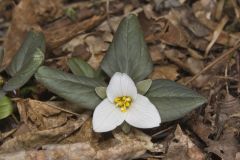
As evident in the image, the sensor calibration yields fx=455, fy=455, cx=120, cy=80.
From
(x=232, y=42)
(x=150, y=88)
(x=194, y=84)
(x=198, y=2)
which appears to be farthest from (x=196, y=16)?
(x=150, y=88)

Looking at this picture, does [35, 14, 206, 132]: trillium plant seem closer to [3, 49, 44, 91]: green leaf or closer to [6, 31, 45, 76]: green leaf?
[3, 49, 44, 91]: green leaf

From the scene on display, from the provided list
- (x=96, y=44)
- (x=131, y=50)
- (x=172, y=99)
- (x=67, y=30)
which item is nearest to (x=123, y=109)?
(x=172, y=99)

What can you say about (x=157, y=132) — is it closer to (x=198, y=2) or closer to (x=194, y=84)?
(x=194, y=84)

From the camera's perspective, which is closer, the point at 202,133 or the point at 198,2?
the point at 202,133

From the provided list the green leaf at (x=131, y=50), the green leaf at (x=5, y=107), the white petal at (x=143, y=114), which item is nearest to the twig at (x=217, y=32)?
the green leaf at (x=131, y=50)

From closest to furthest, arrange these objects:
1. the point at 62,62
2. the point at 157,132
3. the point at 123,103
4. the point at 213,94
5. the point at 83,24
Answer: the point at 123,103
the point at 157,132
the point at 213,94
the point at 62,62
the point at 83,24

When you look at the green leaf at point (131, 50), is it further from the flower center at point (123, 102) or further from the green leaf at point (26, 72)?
the green leaf at point (26, 72)

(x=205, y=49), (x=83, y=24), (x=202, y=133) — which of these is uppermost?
(x=83, y=24)

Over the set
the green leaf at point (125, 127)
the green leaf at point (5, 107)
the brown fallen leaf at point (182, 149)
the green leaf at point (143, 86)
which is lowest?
the brown fallen leaf at point (182, 149)

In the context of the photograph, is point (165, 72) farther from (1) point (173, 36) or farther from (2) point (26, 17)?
(2) point (26, 17)
